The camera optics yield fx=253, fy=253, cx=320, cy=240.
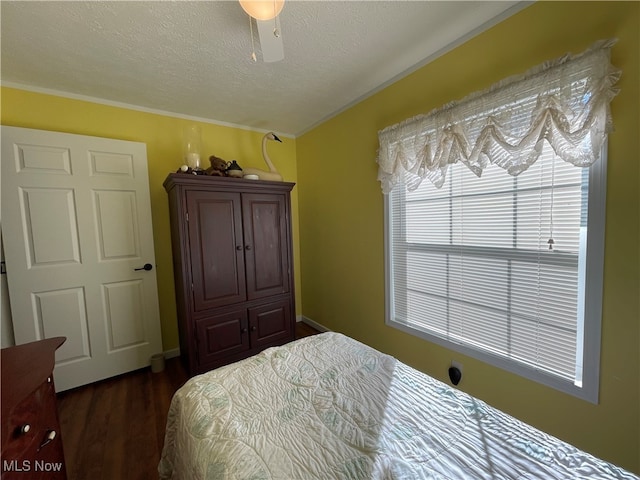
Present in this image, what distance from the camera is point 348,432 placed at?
85 centimetres

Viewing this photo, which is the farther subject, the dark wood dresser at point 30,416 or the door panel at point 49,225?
the door panel at point 49,225

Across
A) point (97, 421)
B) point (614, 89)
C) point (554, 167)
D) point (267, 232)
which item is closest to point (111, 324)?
point (97, 421)

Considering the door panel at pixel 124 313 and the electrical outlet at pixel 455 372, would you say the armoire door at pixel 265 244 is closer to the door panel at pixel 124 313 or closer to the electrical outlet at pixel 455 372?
the door panel at pixel 124 313

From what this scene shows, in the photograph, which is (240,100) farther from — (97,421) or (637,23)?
(97,421)

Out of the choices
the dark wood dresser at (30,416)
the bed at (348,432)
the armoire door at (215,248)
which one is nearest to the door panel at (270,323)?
the armoire door at (215,248)

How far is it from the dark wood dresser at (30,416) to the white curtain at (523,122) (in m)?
2.02

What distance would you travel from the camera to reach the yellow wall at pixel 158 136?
1.89m

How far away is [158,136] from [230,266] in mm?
1413

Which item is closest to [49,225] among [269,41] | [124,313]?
[124,313]

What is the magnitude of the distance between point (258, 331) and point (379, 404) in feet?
5.18

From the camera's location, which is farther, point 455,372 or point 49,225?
point 49,225

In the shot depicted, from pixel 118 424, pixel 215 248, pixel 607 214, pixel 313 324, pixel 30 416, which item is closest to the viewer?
pixel 30 416

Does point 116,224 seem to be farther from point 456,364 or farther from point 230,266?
point 456,364

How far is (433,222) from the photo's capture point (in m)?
1.77
